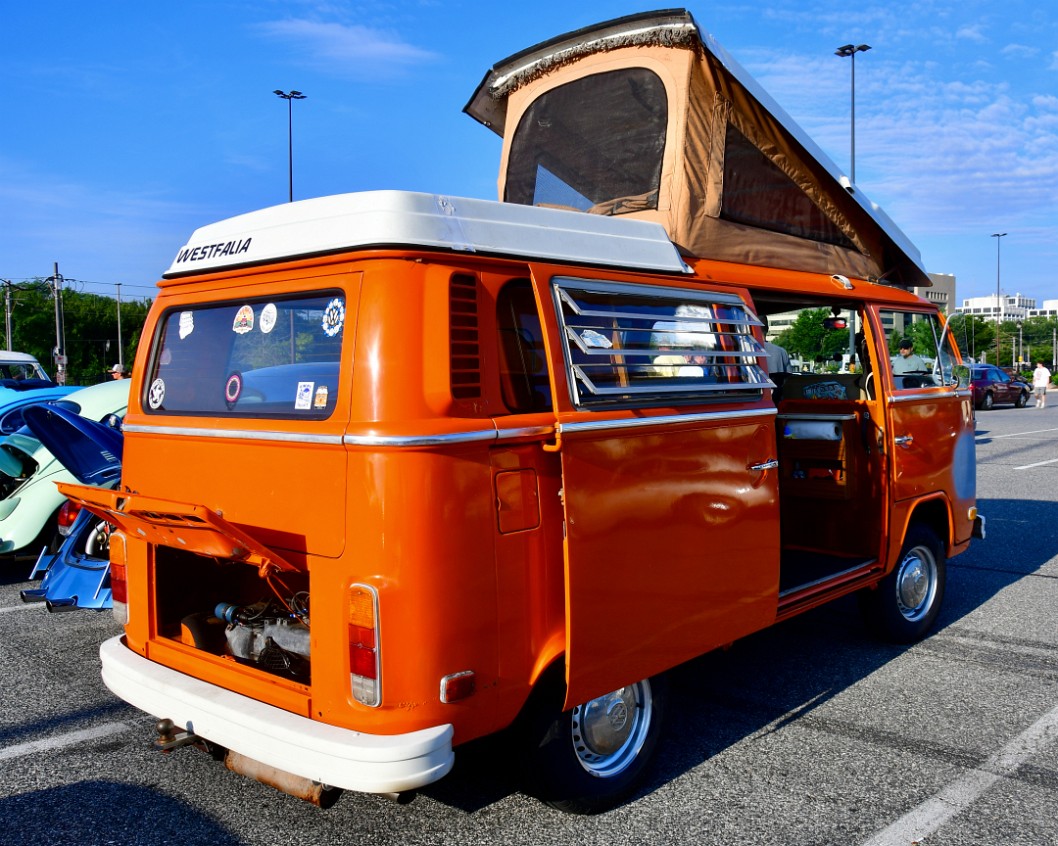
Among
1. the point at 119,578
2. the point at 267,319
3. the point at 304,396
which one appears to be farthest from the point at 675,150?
the point at 119,578

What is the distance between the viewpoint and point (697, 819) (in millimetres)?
3471

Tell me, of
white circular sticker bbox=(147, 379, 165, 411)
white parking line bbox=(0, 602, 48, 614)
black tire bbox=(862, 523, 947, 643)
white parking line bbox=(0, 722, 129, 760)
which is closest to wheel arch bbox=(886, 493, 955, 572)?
black tire bbox=(862, 523, 947, 643)

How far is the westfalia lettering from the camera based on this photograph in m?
3.50

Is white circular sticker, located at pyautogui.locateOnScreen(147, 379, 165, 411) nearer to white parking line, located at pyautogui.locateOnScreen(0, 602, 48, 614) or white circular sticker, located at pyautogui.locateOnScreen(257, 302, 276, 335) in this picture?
white circular sticker, located at pyautogui.locateOnScreen(257, 302, 276, 335)

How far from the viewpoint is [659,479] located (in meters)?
3.54

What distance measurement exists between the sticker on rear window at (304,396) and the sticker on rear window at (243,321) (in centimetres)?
45

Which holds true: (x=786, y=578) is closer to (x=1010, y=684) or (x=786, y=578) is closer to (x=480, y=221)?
(x=1010, y=684)

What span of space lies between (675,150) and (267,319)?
2329 mm

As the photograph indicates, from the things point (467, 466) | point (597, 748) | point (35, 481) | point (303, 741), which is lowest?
point (597, 748)

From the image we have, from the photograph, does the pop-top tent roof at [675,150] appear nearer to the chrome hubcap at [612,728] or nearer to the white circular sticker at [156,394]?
the chrome hubcap at [612,728]

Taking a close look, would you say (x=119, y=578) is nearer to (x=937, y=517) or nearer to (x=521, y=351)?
(x=521, y=351)

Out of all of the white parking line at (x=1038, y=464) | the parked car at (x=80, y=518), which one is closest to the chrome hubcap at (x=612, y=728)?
the parked car at (x=80, y=518)

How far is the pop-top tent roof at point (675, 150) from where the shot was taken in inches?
180

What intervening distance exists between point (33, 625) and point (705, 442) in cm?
504
